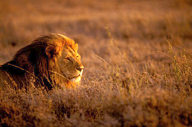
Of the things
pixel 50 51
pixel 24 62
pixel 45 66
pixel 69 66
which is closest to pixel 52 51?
pixel 50 51

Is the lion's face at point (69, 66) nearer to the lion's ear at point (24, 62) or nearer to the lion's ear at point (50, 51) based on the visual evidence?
the lion's ear at point (50, 51)

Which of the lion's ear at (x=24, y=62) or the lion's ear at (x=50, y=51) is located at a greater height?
the lion's ear at (x=50, y=51)

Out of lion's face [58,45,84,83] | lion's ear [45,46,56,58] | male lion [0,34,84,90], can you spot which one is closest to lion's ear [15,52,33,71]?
male lion [0,34,84,90]

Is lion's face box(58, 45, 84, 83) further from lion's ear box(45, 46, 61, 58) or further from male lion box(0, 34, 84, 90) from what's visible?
lion's ear box(45, 46, 61, 58)

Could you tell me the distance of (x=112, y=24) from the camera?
1091cm

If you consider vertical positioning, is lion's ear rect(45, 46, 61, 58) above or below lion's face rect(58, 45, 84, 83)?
above

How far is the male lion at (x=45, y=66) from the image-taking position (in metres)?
3.27

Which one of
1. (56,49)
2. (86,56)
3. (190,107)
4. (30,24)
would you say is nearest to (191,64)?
(190,107)

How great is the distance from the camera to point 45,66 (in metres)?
3.27

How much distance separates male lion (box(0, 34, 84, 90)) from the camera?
327 cm

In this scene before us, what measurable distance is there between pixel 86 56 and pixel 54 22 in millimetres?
5201

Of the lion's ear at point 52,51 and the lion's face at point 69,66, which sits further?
the lion's face at point 69,66

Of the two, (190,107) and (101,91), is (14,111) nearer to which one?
(101,91)

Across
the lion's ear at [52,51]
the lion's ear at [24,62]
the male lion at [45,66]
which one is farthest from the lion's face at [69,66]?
the lion's ear at [24,62]
